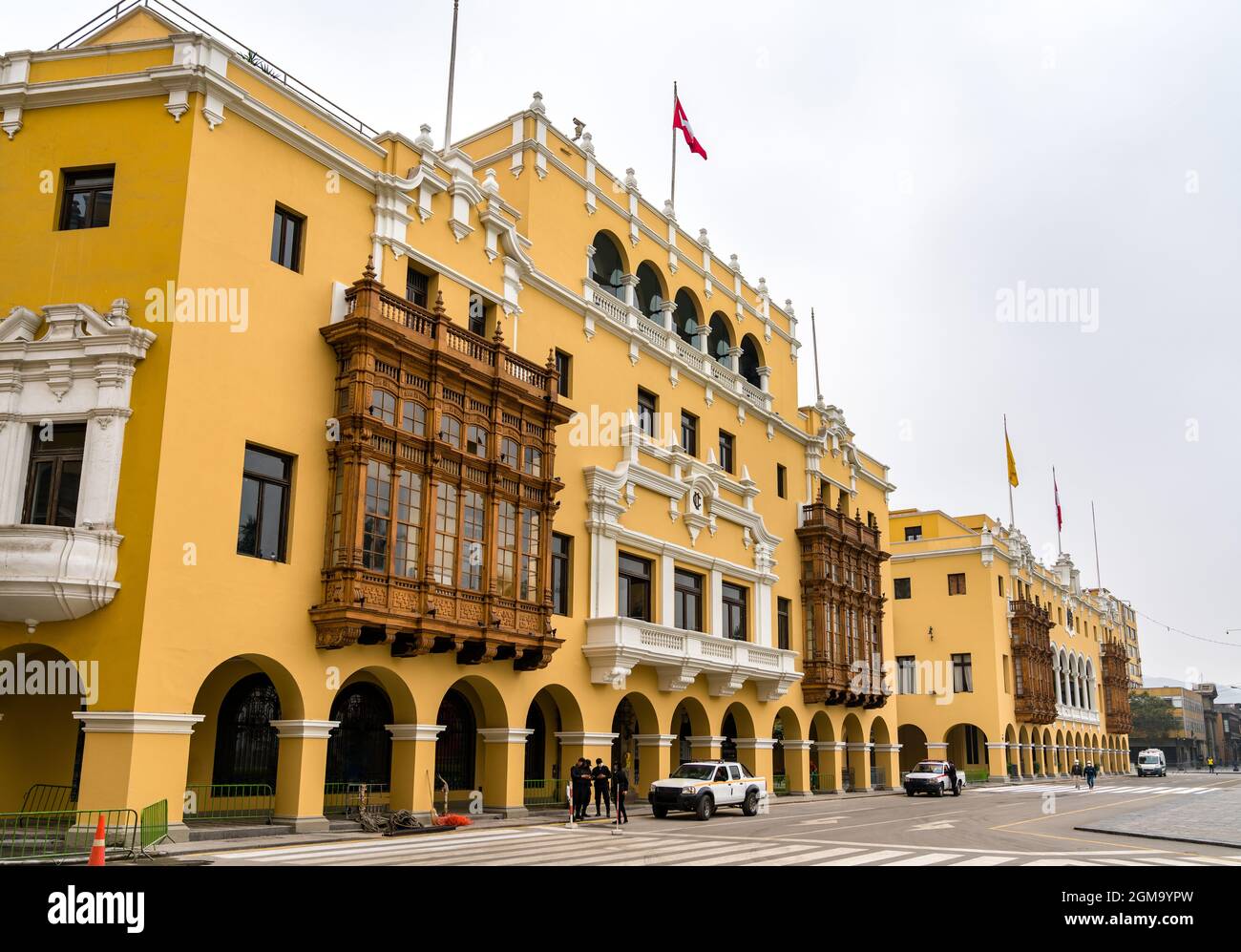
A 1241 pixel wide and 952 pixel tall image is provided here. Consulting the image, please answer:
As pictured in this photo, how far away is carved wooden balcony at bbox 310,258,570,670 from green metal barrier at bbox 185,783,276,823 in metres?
3.81

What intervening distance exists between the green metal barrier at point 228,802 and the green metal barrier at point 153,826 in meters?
2.69

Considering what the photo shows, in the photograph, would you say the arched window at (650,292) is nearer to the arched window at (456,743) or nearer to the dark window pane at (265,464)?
the arched window at (456,743)

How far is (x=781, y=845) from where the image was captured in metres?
20.0

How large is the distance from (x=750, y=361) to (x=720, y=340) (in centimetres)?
299

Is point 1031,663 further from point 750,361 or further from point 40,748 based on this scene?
point 40,748

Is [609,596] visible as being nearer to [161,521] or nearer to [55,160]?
[161,521]

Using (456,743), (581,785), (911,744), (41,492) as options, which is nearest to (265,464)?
(41,492)

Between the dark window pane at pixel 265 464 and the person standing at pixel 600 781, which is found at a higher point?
the dark window pane at pixel 265 464

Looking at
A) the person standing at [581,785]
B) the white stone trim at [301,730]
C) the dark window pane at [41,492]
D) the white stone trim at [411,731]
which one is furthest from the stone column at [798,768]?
the dark window pane at [41,492]

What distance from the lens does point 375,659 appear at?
74.5ft

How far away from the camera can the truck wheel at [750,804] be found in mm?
30188
